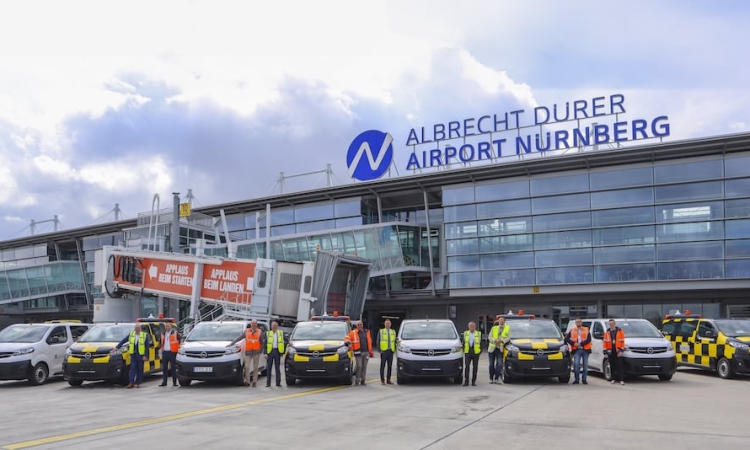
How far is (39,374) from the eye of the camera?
17.6m

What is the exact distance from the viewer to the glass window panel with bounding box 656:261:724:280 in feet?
106

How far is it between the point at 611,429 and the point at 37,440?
791 centimetres

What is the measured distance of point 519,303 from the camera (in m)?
39.8

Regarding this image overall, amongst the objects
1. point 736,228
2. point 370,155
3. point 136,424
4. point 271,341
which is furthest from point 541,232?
point 136,424

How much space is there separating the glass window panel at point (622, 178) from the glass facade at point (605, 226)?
0.17 ft

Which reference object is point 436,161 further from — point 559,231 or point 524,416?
point 524,416

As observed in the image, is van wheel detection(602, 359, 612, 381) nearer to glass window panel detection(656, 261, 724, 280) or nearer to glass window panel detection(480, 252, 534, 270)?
glass window panel detection(656, 261, 724, 280)

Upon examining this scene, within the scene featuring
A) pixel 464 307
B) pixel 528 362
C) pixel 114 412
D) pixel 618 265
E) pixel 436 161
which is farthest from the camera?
pixel 464 307

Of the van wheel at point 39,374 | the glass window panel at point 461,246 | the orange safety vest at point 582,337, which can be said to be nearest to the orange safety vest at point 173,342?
the van wheel at point 39,374

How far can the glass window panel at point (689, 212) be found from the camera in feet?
106

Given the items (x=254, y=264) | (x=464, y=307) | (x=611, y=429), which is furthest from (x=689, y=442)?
(x=464, y=307)

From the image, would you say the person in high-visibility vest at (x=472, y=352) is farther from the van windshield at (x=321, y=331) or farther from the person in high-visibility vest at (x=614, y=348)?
the person in high-visibility vest at (x=614, y=348)

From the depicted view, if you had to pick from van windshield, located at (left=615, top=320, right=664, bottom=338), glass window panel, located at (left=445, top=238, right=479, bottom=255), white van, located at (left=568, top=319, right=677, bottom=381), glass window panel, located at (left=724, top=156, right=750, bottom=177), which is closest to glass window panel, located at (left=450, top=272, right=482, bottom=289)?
glass window panel, located at (left=445, top=238, right=479, bottom=255)

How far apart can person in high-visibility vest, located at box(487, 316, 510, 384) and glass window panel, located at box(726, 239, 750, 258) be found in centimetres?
2001
